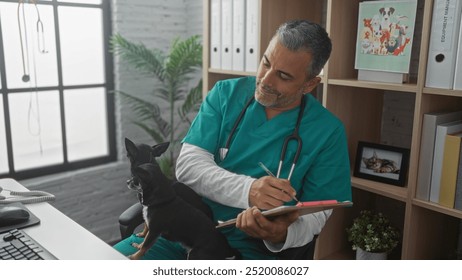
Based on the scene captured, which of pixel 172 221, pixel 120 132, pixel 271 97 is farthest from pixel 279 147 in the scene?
pixel 120 132

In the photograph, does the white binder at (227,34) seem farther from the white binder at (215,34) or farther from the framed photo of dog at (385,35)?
the framed photo of dog at (385,35)

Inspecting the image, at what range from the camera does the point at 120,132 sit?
2619mm

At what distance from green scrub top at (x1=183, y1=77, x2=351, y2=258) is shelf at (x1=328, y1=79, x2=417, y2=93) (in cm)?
32

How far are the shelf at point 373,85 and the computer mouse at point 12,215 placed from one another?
1.07 meters

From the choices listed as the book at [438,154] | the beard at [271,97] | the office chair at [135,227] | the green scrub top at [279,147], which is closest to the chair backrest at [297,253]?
the office chair at [135,227]

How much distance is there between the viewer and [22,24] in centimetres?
226

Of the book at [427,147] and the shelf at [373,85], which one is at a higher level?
the shelf at [373,85]

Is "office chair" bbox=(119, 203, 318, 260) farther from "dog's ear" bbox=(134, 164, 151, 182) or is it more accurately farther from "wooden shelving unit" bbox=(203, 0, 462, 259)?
"wooden shelving unit" bbox=(203, 0, 462, 259)

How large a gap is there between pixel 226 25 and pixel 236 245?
0.99 metres

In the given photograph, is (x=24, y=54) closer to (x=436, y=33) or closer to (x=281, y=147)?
(x=281, y=147)

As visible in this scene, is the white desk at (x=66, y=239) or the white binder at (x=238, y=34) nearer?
the white desk at (x=66, y=239)

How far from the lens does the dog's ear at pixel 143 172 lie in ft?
3.27

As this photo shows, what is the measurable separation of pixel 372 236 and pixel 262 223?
765mm
